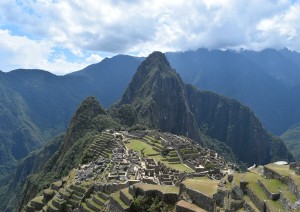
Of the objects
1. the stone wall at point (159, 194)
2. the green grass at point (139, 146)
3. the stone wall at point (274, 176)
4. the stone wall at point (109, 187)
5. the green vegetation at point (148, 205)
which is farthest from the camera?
the green grass at point (139, 146)

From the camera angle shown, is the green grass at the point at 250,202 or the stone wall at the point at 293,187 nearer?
the stone wall at the point at 293,187

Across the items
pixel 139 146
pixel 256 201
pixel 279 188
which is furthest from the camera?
pixel 139 146

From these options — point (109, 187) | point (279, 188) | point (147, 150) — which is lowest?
point (109, 187)

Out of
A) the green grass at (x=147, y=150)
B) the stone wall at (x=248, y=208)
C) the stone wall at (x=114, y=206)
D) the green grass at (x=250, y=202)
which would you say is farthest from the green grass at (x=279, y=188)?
the green grass at (x=147, y=150)

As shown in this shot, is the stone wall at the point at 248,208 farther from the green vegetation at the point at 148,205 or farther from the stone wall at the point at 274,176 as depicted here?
the green vegetation at the point at 148,205

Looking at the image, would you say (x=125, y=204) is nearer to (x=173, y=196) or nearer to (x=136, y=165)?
(x=173, y=196)

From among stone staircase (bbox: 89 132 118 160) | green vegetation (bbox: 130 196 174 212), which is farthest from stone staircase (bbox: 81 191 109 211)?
stone staircase (bbox: 89 132 118 160)

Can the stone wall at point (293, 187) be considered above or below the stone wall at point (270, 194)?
above

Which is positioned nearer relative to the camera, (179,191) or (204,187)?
(204,187)

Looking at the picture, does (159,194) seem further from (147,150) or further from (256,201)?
(147,150)

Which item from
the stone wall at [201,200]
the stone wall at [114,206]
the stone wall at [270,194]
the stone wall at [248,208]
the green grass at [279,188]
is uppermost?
the green grass at [279,188]

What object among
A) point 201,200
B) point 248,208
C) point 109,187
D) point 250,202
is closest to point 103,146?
point 109,187

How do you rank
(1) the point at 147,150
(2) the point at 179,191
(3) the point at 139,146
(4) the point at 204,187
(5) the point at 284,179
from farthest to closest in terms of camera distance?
(3) the point at 139,146 → (1) the point at 147,150 → (2) the point at 179,191 → (4) the point at 204,187 → (5) the point at 284,179
